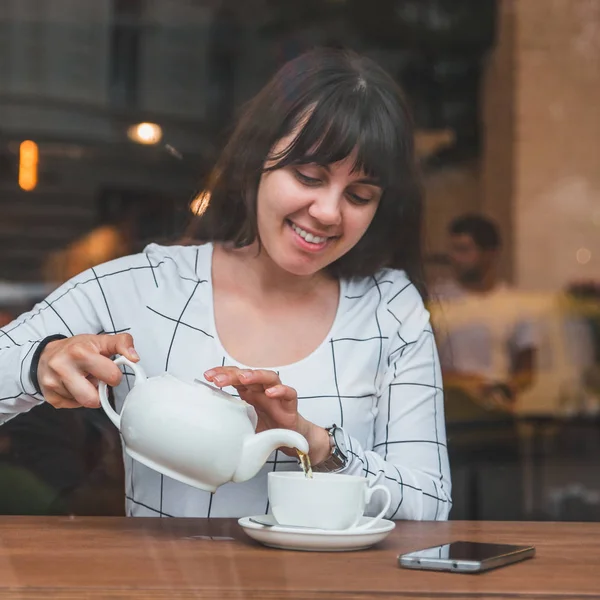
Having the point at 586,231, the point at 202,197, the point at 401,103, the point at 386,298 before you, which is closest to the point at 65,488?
the point at 202,197

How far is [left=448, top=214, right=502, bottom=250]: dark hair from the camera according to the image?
3.91 metres

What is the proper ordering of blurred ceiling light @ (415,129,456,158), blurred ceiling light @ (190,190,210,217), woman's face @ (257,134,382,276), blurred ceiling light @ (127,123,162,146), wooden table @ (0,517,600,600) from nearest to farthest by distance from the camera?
wooden table @ (0,517,600,600) < woman's face @ (257,134,382,276) < blurred ceiling light @ (190,190,210,217) < blurred ceiling light @ (127,123,162,146) < blurred ceiling light @ (415,129,456,158)

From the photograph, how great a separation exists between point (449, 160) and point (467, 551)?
313cm

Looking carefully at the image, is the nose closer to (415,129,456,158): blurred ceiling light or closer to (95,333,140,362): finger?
(95,333,140,362): finger

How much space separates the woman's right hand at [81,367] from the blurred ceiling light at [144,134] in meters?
2.09

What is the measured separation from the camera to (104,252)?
2939 millimetres

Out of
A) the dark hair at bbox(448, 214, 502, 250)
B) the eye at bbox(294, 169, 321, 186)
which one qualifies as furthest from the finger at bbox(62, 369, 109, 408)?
the dark hair at bbox(448, 214, 502, 250)

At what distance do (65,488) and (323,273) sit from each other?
0.68m

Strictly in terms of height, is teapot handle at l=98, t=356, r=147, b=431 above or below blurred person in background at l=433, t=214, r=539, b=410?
below

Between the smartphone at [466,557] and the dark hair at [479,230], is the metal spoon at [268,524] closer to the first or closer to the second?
the smartphone at [466,557]

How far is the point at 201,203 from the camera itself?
1627 millimetres

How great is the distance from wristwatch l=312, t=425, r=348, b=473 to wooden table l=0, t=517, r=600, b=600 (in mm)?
95

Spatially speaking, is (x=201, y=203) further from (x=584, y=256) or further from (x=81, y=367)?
(x=584, y=256)

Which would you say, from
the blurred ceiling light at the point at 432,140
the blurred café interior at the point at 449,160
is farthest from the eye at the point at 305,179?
the blurred ceiling light at the point at 432,140
